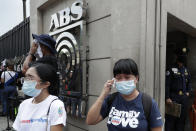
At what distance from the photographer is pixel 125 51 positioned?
285 centimetres

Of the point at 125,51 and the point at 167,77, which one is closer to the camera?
the point at 125,51

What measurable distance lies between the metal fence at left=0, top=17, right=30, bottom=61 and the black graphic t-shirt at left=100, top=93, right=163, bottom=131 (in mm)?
6466

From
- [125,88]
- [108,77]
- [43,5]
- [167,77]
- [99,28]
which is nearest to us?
[125,88]

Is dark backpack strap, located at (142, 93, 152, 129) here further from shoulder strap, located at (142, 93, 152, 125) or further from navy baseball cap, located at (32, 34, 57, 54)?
navy baseball cap, located at (32, 34, 57, 54)

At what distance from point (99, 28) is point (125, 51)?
0.87 metres

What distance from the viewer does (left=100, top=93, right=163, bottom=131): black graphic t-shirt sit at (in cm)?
157

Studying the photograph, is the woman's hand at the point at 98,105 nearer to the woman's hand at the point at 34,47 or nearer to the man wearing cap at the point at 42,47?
the man wearing cap at the point at 42,47

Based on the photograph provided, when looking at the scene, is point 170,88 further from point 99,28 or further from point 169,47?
point 99,28

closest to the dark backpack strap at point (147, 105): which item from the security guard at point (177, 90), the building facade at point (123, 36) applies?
the building facade at point (123, 36)

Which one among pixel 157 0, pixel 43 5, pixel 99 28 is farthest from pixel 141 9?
pixel 43 5

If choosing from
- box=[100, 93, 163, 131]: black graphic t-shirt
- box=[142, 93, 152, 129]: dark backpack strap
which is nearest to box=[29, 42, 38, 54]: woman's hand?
box=[100, 93, 163, 131]: black graphic t-shirt

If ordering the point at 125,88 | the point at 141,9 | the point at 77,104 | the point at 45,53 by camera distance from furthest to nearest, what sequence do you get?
the point at 77,104 < the point at 141,9 < the point at 45,53 < the point at 125,88

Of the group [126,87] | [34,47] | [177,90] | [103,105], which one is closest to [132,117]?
[126,87]

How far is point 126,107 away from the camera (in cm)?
167
